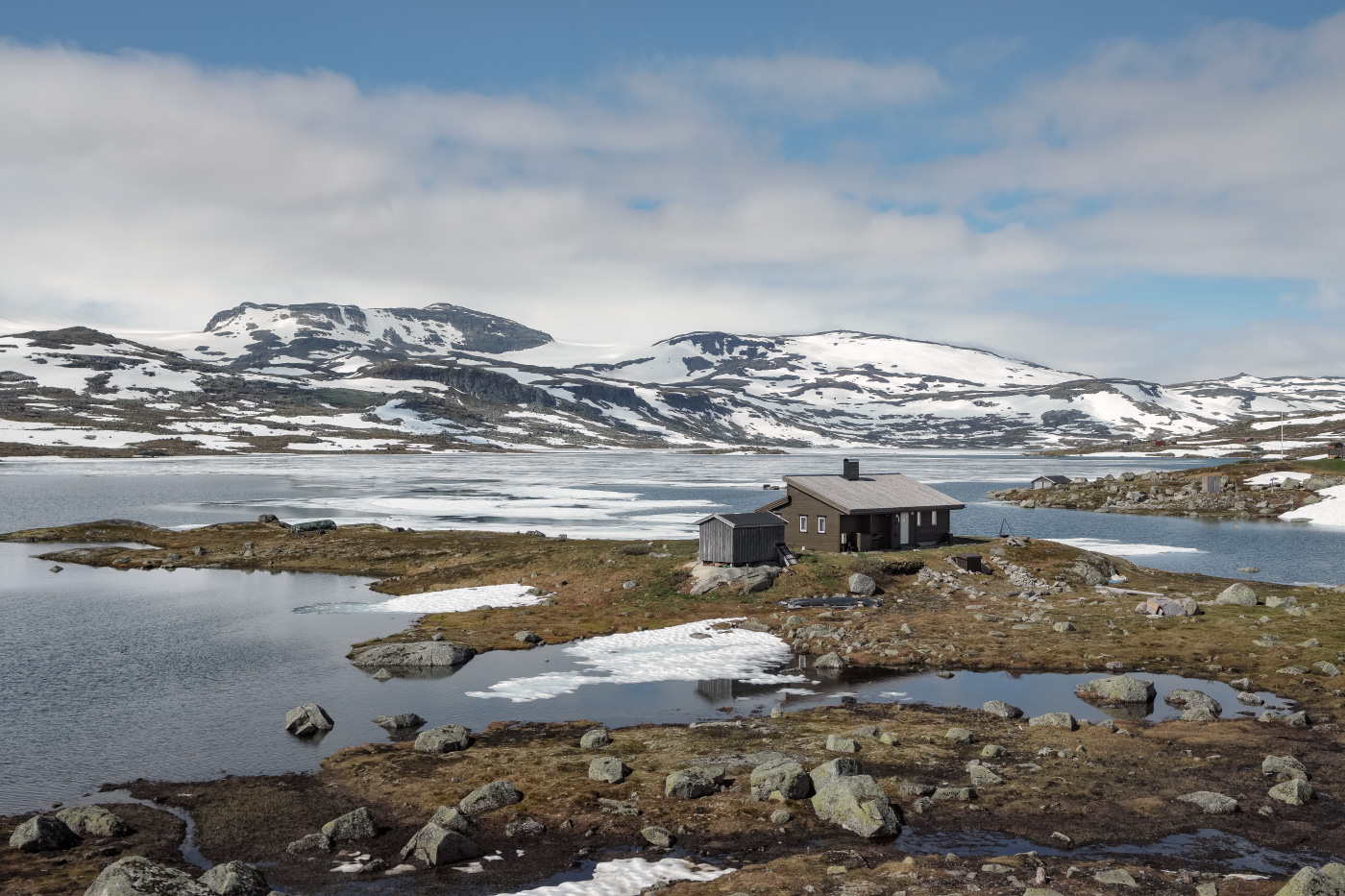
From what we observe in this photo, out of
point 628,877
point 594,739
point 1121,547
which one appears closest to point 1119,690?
point 594,739

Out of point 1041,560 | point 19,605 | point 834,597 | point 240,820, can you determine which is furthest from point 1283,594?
point 19,605

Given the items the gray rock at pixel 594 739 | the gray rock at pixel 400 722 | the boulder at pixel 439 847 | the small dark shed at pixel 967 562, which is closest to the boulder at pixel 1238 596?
the small dark shed at pixel 967 562

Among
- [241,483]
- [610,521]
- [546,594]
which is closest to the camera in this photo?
[546,594]

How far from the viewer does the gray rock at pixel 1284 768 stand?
2742 centimetres

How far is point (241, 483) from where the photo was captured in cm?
18462

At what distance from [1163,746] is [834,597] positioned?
2775 centimetres

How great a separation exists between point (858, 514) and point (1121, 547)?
39.2 metres

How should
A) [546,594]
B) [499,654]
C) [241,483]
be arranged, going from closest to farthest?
[499,654]
[546,594]
[241,483]

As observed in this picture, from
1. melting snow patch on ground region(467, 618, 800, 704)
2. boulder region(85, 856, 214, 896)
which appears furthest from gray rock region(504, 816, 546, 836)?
melting snow patch on ground region(467, 618, 800, 704)

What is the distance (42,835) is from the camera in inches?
926

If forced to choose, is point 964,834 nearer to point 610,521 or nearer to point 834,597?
point 834,597

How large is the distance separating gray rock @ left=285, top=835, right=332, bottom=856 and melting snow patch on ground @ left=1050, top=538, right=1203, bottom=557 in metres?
77.0

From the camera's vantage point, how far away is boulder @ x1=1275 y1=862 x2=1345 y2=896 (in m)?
18.1

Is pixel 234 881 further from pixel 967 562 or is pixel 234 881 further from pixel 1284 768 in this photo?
pixel 967 562
